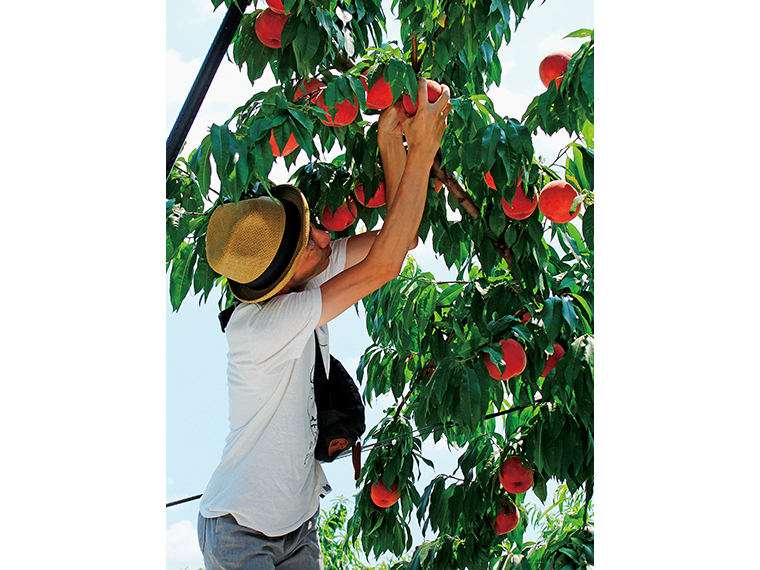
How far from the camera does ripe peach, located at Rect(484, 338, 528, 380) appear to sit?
1.87 meters

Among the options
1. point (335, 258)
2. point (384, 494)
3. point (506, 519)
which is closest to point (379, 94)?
point (335, 258)

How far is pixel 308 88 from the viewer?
178 cm

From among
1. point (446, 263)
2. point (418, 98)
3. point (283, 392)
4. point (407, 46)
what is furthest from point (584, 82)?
point (283, 392)

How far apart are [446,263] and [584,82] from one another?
0.90 m

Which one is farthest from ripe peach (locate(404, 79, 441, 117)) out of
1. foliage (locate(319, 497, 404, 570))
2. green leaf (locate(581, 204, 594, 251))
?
foliage (locate(319, 497, 404, 570))

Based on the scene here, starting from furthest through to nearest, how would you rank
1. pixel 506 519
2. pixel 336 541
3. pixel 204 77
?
pixel 336 541
pixel 506 519
pixel 204 77

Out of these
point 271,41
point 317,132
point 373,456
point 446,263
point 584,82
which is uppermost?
point 271,41

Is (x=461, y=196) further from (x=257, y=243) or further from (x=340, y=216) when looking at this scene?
(x=257, y=243)

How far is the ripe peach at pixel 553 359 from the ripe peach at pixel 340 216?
72 centimetres

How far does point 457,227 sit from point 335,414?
0.72 meters

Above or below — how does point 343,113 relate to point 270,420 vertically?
above

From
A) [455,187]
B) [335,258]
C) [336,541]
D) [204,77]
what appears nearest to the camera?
[204,77]

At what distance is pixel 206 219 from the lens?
186 cm

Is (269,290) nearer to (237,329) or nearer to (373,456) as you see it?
(237,329)
